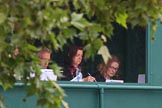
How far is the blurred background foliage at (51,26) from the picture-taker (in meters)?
2.39

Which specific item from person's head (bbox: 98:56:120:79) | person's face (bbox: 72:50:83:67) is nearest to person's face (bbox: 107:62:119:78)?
person's head (bbox: 98:56:120:79)

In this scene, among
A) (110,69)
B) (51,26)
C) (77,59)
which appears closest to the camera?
(51,26)

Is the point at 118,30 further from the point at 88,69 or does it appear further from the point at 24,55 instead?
the point at 24,55

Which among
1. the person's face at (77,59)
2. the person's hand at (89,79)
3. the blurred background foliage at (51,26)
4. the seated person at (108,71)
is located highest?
the blurred background foliage at (51,26)

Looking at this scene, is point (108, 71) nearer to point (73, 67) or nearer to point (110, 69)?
point (110, 69)

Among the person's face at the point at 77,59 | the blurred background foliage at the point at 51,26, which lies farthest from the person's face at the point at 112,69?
the blurred background foliage at the point at 51,26

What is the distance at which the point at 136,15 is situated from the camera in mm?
2795

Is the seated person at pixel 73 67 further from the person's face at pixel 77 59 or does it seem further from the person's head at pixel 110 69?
the person's head at pixel 110 69

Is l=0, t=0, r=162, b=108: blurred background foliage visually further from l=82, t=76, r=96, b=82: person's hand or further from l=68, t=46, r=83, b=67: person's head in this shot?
l=82, t=76, r=96, b=82: person's hand

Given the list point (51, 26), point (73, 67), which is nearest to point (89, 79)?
point (73, 67)

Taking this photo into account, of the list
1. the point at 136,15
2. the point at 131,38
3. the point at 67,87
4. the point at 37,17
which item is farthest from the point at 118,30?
the point at 37,17

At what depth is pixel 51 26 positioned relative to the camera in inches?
94.4

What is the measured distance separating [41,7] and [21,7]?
0.27 feet

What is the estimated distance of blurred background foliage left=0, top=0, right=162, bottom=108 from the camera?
239cm
